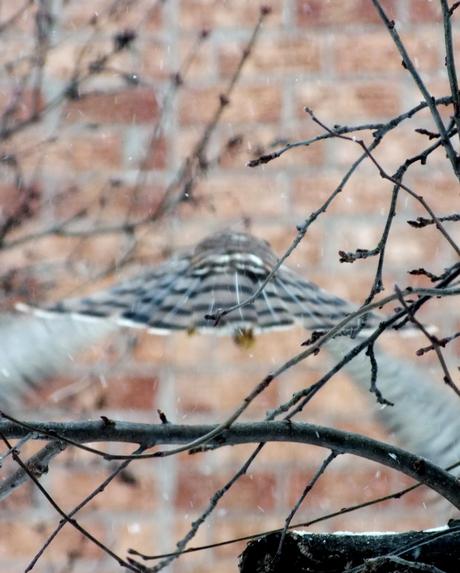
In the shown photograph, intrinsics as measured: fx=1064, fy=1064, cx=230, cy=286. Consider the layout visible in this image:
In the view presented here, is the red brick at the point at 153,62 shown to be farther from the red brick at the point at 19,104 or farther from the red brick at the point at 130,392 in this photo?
the red brick at the point at 130,392

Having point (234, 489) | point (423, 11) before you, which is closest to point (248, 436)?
point (234, 489)

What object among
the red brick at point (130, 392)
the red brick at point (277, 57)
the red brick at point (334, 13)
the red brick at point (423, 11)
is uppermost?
the red brick at point (334, 13)

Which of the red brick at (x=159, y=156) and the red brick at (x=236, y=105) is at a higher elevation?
the red brick at (x=236, y=105)

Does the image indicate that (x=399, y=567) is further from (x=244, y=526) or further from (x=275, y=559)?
(x=244, y=526)

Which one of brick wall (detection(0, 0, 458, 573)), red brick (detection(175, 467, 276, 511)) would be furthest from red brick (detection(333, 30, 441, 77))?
red brick (detection(175, 467, 276, 511))

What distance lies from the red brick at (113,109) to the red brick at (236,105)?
73 millimetres

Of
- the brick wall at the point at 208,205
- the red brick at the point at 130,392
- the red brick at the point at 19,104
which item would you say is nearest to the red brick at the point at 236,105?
the brick wall at the point at 208,205

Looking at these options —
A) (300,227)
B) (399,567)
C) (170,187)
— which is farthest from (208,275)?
(399,567)

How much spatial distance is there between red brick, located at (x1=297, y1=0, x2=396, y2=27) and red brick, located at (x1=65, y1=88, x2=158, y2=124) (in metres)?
0.37

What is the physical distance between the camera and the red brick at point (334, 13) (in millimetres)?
2268

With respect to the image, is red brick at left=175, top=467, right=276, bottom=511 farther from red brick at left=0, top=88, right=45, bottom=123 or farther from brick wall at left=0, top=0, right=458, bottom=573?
red brick at left=0, top=88, right=45, bottom=123

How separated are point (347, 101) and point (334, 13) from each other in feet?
0.63

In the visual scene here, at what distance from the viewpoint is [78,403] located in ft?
7.38

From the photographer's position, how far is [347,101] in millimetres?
2264
